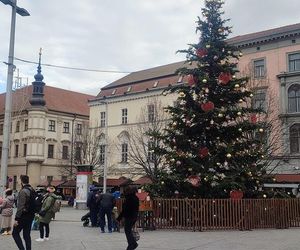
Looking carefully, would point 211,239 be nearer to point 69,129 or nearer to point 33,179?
point 33,179

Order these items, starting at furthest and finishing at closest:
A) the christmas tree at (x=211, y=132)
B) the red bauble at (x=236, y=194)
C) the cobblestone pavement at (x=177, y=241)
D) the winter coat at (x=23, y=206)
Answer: the christmas tree at (x=211, y=132) < the red bauble at (x=236, y=194) < the cobblestone pavement at (x=177, y=241) < the winter coat at (x=23, y=206)

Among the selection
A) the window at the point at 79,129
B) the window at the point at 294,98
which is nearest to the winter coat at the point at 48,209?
the window at the point at 294,98

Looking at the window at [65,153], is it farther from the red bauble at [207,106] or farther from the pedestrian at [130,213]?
the pedestrian at [130,213]

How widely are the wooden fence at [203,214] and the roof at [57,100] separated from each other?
52.0 meters

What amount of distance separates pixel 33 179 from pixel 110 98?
17.4 m

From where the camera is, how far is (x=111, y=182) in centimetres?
4969

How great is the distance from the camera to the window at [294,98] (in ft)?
139

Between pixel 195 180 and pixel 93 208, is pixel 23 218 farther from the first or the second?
pixel 195 180

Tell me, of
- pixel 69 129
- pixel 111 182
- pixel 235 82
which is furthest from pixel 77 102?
pixel 235 82

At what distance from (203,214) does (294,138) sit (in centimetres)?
2699

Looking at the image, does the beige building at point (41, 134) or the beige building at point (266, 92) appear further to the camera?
the beige building at point (41, 134)

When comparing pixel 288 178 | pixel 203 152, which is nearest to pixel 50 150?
pixel 288 178

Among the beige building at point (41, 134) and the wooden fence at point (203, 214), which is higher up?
the beige building at point (41, 134)

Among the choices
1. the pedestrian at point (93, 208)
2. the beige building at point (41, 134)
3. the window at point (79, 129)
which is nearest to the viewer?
the pedestrian at point (93, 208)
